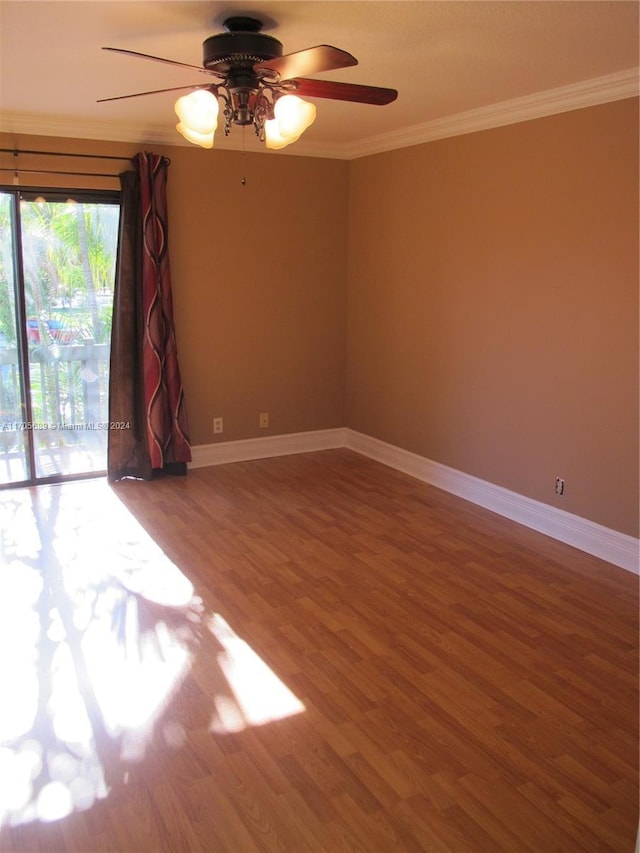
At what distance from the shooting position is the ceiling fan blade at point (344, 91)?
8.92 feet

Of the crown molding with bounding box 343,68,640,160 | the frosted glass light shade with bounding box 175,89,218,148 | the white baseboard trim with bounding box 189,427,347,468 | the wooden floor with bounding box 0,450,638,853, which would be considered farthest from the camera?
the white baseboard trim with bounding box 189,427,347,468

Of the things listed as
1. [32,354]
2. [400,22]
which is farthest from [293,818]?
[32,354]

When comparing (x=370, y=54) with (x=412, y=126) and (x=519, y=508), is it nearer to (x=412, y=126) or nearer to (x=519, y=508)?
(x=412, y=126)

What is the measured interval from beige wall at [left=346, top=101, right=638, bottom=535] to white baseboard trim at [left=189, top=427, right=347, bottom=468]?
1.64 feet

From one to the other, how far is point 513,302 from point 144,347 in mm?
2471

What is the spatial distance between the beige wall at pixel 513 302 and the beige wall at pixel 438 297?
0.03 feet

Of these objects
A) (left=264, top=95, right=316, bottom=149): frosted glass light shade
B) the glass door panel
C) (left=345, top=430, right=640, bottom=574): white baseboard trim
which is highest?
(left=264, top=95, right=316, bottom=149): frosted glass light shade

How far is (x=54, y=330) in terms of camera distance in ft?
16.1

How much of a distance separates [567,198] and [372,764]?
301 cm

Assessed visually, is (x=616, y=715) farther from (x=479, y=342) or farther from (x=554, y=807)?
(x=479, y=342)

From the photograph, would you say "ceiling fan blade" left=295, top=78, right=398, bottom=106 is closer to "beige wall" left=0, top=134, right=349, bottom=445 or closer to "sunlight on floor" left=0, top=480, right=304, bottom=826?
"sunlight on floor" left=0, top=480, right=304, bottom=826

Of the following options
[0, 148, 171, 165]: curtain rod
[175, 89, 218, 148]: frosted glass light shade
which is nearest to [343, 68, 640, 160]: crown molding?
[0, 148, 171, 165]: curtain rod

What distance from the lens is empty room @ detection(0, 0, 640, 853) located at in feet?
7.44

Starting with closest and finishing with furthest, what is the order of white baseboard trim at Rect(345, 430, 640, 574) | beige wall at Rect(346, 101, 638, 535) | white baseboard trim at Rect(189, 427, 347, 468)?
beige wall at Rect(346, 101, 638, 535) < white baseboard trim at Rect(345, 430, 640, 574) < white baseboard trim at Rect(189, 427, 347, 468)
